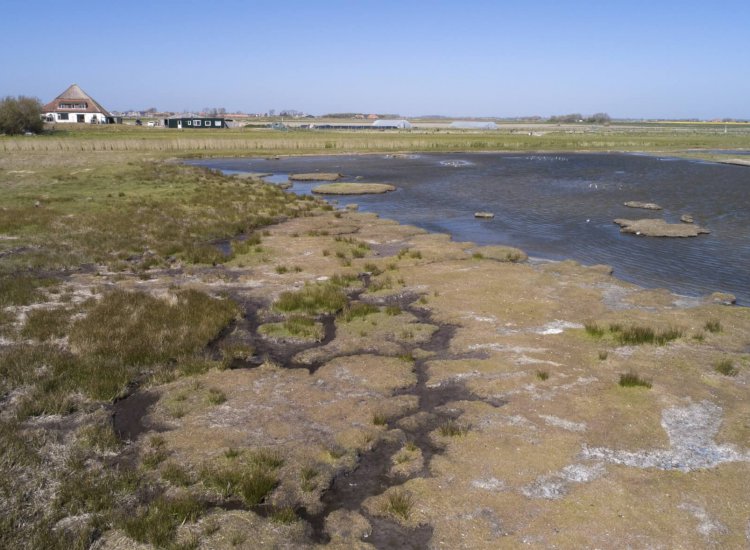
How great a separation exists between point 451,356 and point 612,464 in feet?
19.3

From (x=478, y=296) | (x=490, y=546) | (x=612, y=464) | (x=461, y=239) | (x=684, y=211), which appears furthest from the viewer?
(x=684, y=211)

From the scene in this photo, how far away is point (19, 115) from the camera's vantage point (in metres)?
98.8

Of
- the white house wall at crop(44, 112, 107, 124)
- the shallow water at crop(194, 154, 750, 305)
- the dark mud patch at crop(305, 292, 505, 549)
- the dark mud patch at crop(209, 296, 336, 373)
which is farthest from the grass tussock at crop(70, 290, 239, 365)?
the white house wall at crop(44, 112, 107, 124)

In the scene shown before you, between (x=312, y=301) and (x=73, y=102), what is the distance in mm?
158125

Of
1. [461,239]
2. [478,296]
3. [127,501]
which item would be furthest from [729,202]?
[127,501]

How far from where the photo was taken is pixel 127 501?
9359mm

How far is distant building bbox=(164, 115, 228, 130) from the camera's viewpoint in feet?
537

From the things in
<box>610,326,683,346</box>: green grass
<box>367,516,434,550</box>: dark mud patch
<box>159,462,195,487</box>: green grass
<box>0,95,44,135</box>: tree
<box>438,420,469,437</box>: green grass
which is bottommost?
<box>367,516,434,550</box>: dark mud patch

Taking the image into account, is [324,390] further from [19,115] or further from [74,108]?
[74,108]

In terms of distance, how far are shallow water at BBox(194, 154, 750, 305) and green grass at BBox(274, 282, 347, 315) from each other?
1379cm

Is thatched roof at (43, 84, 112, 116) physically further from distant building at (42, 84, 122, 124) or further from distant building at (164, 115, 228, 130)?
distant building at (164, 115, 228, 130)

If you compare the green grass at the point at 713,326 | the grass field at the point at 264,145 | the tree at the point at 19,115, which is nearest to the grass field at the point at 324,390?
the green grass at the point at 713,326

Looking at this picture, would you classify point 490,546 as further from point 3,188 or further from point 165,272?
point 3,188

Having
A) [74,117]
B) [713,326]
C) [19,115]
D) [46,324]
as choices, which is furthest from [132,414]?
[74,117]
